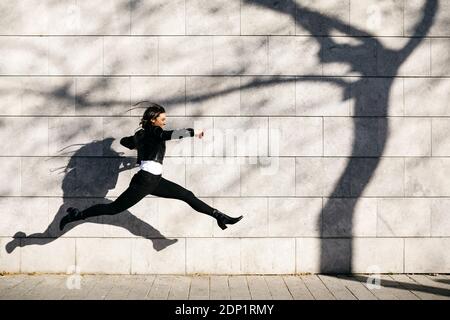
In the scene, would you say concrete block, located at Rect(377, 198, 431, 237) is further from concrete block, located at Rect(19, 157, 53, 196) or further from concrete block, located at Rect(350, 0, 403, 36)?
concrete block, located at Rect(19, 157, 53, 196)

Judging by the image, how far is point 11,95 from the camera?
283 inches

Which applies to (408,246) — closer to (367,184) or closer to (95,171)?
(367,184)

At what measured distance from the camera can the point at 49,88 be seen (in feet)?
23.6

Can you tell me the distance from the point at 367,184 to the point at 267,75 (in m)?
2.21

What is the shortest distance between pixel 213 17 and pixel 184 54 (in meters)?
0.70

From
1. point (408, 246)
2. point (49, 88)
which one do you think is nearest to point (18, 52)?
point (49, 88)

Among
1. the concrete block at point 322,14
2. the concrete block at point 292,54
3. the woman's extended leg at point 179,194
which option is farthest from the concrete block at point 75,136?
the concrete block at point 322,14

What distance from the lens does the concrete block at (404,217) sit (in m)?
7.22

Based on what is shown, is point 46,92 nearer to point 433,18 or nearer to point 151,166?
point 151,166

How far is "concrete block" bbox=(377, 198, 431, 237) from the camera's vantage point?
722cm

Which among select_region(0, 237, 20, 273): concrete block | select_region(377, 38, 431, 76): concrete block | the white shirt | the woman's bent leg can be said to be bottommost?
select_region(0, 237, 20, 273): concrete block

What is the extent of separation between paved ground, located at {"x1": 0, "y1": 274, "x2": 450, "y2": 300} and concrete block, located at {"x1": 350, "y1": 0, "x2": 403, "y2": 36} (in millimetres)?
3664

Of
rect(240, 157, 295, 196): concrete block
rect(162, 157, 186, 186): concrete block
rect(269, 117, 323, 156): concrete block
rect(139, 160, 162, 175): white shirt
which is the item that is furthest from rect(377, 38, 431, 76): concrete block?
rect(139, 160, 162, 175): white shirt

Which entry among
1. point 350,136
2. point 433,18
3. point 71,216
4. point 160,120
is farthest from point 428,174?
point 71,216
